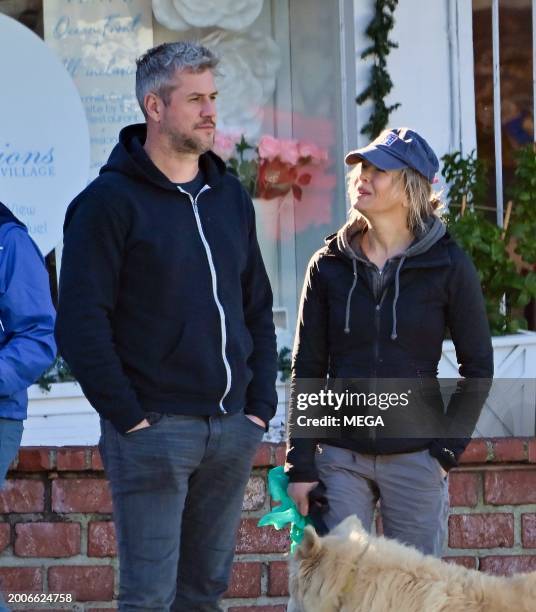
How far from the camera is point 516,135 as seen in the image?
657cm

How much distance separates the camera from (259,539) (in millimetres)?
5340

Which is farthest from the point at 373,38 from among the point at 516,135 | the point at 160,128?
the point at 160,128

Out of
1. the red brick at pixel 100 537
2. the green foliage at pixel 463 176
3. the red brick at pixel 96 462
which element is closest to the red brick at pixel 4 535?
the red brick at pixel 100 537

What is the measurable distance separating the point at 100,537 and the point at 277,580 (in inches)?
29.6

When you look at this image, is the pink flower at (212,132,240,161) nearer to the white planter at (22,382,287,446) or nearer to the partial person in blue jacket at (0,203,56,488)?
the white planter at (22,382,287,446)

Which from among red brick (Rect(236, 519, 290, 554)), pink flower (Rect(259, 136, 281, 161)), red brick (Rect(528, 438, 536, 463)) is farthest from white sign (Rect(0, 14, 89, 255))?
red brick (Rect(528, 438, 536, 463))

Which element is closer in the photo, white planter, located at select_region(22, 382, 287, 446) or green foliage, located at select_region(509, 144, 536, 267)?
white planter, located at select_region(22, 382, 287, 446)

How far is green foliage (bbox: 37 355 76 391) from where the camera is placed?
5828 millimetres

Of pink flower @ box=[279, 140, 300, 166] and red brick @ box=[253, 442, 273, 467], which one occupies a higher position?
pink flower @ box=[279, 140, 300, 166]

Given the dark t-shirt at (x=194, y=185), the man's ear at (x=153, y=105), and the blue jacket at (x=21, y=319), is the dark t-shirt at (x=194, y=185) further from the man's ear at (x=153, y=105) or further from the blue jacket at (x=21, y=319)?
the blue jacket at (x=21, y=319)

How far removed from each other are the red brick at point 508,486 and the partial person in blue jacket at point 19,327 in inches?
84.2

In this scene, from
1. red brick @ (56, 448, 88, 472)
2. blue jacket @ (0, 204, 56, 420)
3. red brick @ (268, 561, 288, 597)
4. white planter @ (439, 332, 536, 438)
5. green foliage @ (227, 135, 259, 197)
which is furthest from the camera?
green foliage @ (227, 135, 259, 197)

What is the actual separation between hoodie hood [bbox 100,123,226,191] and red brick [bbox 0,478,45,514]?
190cm

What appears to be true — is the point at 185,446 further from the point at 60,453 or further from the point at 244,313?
the point at 60,453
